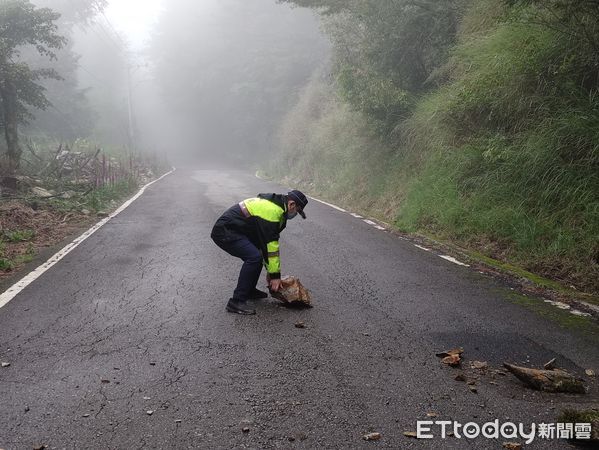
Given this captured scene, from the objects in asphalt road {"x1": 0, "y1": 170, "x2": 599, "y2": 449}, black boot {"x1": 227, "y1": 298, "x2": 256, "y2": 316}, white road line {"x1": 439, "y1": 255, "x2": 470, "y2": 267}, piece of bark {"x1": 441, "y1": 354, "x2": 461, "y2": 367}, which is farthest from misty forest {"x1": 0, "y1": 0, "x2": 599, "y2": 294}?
black boot {"x1": 227, "y1": 298, "x2": 256, "y2": 316}

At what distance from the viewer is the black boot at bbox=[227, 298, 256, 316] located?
4.96m

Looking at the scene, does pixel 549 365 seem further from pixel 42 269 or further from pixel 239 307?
pixel 42 269

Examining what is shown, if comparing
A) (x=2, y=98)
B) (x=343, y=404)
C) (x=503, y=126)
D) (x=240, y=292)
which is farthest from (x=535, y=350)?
(x=2, y=98)

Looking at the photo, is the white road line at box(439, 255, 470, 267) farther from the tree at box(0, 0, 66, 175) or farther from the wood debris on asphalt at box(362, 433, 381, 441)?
the tree at box(0, 0, 66, 175)

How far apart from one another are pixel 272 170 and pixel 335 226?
2206cm

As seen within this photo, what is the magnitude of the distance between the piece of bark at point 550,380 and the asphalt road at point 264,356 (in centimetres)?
7

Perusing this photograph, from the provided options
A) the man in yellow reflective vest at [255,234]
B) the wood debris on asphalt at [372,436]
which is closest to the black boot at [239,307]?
the man in yellow reflective vest at [255,234]

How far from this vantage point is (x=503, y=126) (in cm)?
938

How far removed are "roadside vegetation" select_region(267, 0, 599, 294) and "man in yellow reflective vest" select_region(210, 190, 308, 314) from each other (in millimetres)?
3880

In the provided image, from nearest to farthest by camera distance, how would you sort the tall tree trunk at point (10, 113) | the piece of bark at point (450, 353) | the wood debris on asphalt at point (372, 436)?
→ the wood debris on asphalt at point (372, 436)
the piece of bark at point (450, 353)
the tall tree trunk at point (10, 113)

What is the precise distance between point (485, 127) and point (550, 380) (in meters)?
7.40

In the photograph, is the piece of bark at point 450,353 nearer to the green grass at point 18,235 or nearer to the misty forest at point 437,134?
the misty forest at point 437,134

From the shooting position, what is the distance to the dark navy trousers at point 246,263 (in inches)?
200

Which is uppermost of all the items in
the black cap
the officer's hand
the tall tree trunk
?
the tall tree trunk
